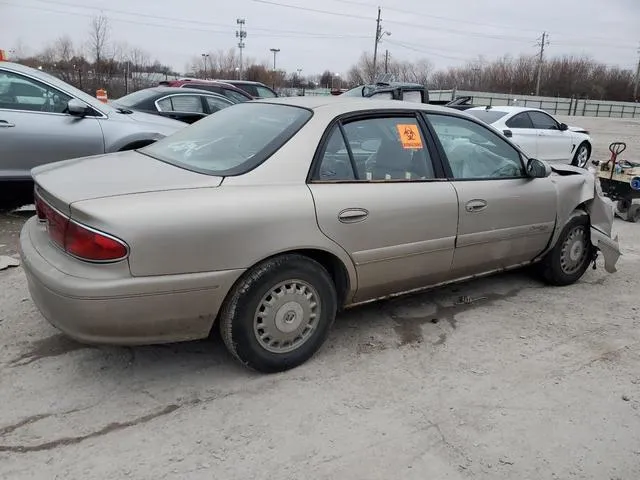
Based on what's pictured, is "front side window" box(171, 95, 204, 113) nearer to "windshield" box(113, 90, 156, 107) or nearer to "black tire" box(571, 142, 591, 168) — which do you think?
"windshield" box(113, 90, 156, 107)

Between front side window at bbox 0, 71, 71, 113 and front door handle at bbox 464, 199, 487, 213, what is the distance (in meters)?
4.48

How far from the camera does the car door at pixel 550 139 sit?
11883 millimetres

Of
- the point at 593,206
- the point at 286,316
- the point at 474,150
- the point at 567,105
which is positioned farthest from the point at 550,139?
the point at 567,105

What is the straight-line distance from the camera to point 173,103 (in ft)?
28.8

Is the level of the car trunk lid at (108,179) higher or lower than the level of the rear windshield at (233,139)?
lower

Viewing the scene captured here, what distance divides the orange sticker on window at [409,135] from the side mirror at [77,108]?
149 inches

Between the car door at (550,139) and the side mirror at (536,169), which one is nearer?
the side mirror at (536,169)

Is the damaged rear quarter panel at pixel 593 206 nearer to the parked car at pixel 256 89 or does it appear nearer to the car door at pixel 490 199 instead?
the car door at pixel 490 199

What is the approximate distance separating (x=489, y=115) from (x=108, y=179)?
10.0 metres

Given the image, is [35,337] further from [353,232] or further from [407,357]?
[407,357]

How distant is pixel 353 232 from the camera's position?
10.3 feet

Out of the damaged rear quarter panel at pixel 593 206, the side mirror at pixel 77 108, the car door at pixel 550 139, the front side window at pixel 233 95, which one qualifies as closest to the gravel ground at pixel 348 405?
the damaged rear quarter panel at pixel 593 206

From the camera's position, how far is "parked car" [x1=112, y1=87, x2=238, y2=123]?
851 cm

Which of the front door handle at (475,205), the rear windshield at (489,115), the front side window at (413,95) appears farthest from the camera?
the front side window at (413,95)
